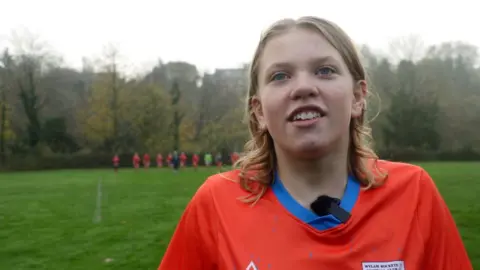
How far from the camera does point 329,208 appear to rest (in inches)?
67.8

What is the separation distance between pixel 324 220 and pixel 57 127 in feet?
189

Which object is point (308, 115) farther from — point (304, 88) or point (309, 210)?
point (309, 210)

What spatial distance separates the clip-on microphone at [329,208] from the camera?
1701 millimetres

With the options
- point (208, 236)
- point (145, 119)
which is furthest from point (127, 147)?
point (208, 236)

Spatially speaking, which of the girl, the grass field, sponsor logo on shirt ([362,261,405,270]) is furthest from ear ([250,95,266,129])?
the grass field

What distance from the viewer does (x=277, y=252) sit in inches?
65.7

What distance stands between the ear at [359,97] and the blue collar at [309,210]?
271 millimetres

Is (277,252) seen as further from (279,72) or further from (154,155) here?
(154,155)

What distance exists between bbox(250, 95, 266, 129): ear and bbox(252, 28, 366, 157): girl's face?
18cm

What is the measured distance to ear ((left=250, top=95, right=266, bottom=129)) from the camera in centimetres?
202

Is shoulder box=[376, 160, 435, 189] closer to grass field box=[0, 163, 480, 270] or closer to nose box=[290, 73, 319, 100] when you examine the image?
nose box=[290, 73, 319, 100]

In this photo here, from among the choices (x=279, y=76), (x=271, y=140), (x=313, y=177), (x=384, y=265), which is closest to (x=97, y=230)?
(x=271, y=140)

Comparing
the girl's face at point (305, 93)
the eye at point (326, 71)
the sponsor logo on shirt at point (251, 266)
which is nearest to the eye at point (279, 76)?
the girl's face at point (305, 93)

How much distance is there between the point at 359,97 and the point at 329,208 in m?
0.51
